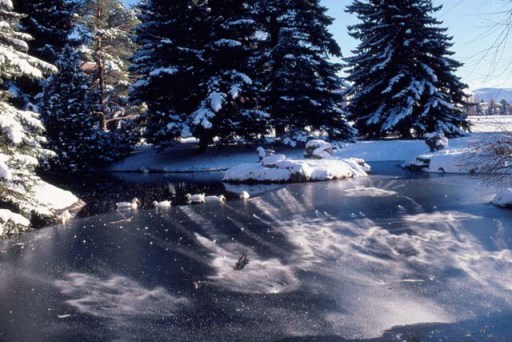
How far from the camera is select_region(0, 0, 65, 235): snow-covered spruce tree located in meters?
8.49

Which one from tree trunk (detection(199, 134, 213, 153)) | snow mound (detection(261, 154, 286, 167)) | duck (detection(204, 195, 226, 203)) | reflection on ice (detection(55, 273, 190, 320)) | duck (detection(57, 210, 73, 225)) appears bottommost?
reflection on ice (detection(55, 273, 190, 320))

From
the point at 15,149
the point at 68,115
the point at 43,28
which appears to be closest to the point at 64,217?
the point at 15,149

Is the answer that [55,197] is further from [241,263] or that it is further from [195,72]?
[195,72]

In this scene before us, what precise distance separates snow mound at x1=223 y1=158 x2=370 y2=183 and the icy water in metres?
6.48

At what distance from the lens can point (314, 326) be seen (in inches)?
164

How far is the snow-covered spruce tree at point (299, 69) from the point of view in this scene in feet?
84.5

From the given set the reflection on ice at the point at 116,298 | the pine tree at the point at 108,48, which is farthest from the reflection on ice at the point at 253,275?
the pine tree at the point at 108,48

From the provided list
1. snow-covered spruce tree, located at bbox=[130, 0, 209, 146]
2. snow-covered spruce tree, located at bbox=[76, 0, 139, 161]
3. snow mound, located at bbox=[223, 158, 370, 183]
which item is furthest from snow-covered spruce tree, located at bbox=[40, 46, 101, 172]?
snow mound, located at bbox=[223, 158, 370, 183]

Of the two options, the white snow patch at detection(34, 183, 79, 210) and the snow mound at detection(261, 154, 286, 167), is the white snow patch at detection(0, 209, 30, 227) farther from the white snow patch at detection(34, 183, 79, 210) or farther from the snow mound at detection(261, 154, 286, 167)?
the snow mound at detection(261, 154, 286, 167)

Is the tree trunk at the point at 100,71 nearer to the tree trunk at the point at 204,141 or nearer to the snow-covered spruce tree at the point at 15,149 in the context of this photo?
the tree trunk at the point at 204,141

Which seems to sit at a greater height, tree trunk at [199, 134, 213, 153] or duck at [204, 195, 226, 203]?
tree trunk at [199, 134, 213, 153]

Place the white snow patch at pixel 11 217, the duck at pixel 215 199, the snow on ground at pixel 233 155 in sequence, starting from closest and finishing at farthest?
the white snow patch at pixel 11 217
the duck at pixel 215 199
the snow on ground at pixel 233 155

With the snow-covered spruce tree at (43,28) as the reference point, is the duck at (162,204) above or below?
below

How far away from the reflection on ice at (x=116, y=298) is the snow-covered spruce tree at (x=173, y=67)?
17437mm
